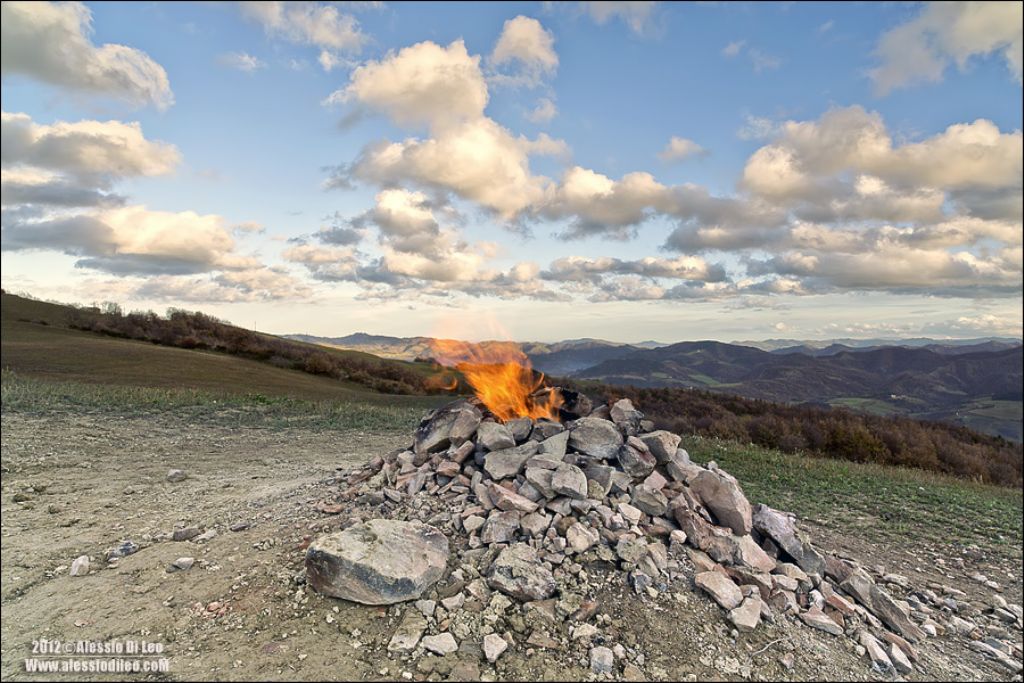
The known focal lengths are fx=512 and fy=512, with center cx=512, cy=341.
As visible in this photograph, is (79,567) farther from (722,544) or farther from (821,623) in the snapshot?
(821,623)

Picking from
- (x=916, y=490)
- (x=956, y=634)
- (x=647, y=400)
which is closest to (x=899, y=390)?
(x=647, y=400)

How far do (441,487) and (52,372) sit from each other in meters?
35.2

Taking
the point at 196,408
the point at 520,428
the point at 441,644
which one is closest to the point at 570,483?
the point at 520,428

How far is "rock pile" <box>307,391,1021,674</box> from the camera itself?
5879mm

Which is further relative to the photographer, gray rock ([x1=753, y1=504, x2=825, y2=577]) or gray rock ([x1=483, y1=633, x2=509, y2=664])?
gray rock ([x1=753, y1=504, x2=825, y2=577])

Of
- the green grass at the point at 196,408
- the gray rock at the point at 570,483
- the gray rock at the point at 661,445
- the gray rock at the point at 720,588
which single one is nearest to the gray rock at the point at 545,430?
the gray rock at the point at 570,483

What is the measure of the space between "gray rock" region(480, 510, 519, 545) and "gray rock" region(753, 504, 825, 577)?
4050 millimetres

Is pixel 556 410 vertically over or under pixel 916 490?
over

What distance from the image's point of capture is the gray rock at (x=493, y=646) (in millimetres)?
5160

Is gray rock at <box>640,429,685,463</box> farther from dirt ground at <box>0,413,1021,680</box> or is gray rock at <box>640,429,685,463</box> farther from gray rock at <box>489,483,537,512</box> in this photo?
gray rock at <box>489,483,537,512</box>

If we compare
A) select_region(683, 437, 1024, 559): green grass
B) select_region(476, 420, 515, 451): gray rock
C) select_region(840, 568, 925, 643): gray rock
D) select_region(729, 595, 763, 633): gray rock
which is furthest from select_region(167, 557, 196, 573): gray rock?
select_region(683, 437, 1024, 559): green grass

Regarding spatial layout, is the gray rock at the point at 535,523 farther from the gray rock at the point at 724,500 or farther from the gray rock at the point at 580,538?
the gray rock at the point at 724,500

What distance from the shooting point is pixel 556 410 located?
991cm

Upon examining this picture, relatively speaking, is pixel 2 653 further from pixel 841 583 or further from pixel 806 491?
pixel 806 491
